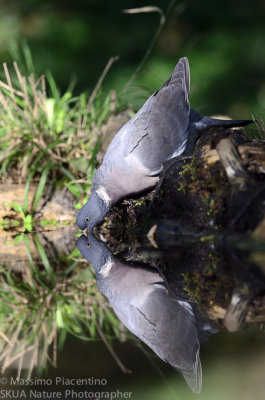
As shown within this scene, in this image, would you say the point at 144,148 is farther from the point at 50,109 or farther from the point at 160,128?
the point at 50,109

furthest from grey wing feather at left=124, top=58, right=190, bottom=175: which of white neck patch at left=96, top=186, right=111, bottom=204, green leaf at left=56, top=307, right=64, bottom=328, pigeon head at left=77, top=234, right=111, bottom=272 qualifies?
green leaf at left=56, top=307, right=64, bottom=328

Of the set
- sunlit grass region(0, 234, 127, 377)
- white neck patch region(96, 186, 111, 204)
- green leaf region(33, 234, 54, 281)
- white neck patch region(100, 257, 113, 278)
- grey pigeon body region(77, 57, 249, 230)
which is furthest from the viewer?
white neck patch region(96, 186, 111, 204)

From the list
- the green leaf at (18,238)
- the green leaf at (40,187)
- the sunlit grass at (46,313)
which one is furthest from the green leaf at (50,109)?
the sunlit grass at (46,313)

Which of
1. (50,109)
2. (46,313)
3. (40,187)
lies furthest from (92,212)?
(46,313)

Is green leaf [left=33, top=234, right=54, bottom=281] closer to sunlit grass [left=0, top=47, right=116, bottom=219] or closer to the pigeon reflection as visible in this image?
the pigeon reflection

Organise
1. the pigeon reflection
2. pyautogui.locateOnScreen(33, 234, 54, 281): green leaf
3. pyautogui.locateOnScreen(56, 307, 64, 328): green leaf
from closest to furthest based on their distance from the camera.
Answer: the pigeon reflection < pyautogui.locateOnScreen(56, 307, 64, 328): green leaf < pyautogui.locateOnScreen(33, 234, 54, 281): green leaf

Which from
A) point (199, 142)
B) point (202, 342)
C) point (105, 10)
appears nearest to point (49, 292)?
point (202, 342)

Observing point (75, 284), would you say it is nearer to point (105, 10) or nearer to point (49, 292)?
point (49, 292)

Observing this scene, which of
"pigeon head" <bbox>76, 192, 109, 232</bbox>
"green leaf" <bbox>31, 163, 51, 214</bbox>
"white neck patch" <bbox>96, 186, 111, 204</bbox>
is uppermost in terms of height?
"white neck patch" <bbox>96, 186, 111, 204</bbox>
